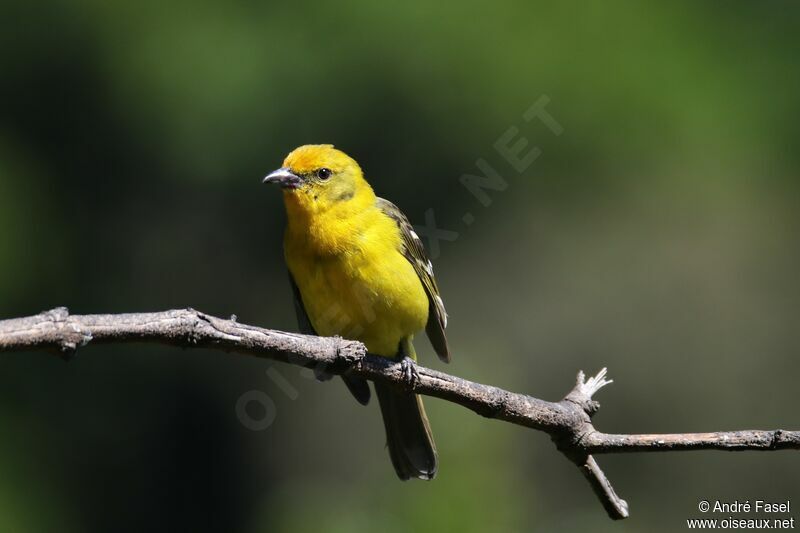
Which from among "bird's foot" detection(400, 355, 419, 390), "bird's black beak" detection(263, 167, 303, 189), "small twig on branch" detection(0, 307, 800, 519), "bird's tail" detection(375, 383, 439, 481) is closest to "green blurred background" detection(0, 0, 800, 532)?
"bird's tail" detection(375, 383, 439, 481)

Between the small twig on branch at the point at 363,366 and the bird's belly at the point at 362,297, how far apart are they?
0.42 m

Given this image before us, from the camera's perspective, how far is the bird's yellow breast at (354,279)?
4.50m

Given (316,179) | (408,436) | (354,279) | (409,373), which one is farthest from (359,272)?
(408,436)

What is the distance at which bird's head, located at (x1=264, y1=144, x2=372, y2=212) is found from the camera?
4723 mm

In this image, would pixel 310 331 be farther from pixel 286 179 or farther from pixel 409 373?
pixel 409 373

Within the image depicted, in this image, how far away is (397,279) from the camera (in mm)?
4582

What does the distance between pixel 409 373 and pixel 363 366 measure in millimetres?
197

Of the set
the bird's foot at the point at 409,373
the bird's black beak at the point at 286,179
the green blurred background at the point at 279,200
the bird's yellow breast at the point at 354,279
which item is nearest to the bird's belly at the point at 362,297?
the bird's yellow breast at the point at 354,279

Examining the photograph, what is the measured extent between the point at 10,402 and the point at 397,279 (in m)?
4.29

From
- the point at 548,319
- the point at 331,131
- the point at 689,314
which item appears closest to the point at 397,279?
the point at 331,131

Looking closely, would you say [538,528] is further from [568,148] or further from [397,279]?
[568,148]

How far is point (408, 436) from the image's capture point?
5074mm

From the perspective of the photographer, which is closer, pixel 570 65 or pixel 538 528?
pixel 538 528

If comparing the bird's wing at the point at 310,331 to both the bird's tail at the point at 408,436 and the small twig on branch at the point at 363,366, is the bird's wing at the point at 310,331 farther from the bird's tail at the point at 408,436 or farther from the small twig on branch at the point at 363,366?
the small twig on branch at the point at 363,366
